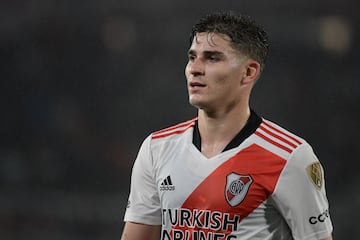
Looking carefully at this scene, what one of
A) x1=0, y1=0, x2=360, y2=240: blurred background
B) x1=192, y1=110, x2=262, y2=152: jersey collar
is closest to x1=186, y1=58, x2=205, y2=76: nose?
x1=192, y1=110, x2=262, y2=152: jersey collar

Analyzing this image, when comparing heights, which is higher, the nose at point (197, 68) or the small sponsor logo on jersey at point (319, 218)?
the nose at point (197, 68)

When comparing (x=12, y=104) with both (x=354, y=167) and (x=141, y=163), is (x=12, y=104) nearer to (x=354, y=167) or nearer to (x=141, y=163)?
(x=354, y=167)

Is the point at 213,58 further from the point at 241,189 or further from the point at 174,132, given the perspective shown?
the point at 241,189

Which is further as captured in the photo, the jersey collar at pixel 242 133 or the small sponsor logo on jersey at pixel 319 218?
the jersey collar at pixel 242 133

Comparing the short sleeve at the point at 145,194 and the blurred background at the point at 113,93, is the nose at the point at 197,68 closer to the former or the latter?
the short sleeve at the point at 145,194

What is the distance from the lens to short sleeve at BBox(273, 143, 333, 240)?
229cm

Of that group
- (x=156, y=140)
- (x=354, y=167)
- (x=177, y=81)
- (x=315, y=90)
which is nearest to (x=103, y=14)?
(x=177, y=81)

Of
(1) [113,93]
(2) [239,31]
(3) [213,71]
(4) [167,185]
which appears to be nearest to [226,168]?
(4) [167,185]

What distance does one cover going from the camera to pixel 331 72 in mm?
5453

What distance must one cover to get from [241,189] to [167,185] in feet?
0.78

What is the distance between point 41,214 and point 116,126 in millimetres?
797

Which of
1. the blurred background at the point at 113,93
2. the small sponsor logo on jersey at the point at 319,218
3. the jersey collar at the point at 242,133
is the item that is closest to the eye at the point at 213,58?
the jersey collar at the point at 242,133

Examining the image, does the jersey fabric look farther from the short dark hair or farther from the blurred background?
the blurred background

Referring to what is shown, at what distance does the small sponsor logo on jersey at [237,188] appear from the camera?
2314 millimetres
